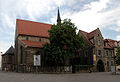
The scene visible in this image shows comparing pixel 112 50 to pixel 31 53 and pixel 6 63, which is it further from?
pixel 6 63

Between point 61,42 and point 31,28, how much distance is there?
15931mm

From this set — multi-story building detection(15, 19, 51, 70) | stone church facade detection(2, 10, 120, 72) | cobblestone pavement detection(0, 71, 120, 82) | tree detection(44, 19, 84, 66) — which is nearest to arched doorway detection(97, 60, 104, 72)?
stone church facade detection(2, 10, 120, 72)

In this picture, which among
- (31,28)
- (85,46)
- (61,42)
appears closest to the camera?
(61,42)

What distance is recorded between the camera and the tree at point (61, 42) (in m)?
30.8

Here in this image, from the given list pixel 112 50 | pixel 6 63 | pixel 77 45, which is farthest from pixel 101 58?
pixel 6 63

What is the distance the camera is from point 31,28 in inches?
1715

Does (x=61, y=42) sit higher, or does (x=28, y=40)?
(x=28, y=40)

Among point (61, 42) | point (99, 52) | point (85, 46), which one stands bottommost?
point (99, 52)

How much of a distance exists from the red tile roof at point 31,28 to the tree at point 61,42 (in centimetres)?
1151

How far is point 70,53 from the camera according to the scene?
109 ft

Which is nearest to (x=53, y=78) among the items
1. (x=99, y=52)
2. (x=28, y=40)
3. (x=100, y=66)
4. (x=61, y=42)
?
(x=61, y=42)

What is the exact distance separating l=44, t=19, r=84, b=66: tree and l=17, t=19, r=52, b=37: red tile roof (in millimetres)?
11510

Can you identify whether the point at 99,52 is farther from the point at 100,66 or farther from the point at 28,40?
the point at 28,40


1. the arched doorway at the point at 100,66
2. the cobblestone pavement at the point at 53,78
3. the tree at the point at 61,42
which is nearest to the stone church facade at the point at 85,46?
the arched doorway at the point at 100,66
